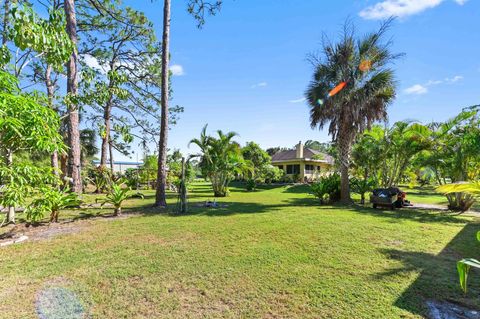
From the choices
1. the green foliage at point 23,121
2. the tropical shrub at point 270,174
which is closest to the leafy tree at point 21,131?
the green foliage at point 23,121

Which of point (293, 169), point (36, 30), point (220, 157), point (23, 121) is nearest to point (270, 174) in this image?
point (293, 169)

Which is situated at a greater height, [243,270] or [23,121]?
[23,121]

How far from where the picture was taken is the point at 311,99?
13180 millimetres

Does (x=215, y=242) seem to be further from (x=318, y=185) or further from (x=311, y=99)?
(x=311, y=99)

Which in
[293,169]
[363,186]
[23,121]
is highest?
[23,121]

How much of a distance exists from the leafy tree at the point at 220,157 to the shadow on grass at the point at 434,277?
1198cm

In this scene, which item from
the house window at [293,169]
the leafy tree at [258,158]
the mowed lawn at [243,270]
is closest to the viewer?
the mowed lawn at [243,270]

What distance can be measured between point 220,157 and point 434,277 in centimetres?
1343

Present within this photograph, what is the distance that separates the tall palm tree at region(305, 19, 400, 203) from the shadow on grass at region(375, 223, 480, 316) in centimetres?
749

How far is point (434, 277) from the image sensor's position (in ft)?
13.2

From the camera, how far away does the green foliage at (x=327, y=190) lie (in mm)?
12875

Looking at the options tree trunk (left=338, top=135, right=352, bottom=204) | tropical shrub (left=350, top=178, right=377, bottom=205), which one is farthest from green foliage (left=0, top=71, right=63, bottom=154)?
tropical shrub (left=350, top=178, right=377, bottom=205)

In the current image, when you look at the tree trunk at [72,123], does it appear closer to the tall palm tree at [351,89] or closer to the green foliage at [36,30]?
the green foliage at [36,30]

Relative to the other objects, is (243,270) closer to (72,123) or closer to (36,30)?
(36,30)
